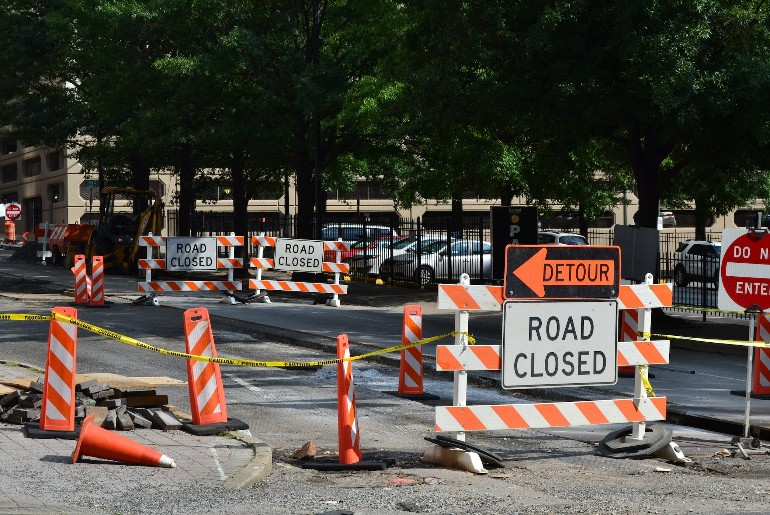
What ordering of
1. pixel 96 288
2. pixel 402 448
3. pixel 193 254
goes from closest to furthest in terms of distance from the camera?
1. pixel 402 448
2. pixel 96 288
3. pixel 193 254

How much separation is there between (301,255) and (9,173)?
249 ft

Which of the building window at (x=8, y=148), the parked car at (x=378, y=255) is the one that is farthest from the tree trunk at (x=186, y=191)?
the building window at (x=8, y=148)

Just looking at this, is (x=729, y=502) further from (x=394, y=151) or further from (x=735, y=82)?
(x=394, y=151)

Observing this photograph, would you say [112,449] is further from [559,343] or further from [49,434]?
[559,343]

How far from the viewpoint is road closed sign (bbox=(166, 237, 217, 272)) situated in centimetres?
2553

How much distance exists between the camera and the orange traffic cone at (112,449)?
28.7 ft

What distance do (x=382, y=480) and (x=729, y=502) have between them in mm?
2499

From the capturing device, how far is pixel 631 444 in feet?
32.4

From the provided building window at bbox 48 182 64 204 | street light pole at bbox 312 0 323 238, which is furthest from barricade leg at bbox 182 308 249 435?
building window at bbox 48 182 64 204

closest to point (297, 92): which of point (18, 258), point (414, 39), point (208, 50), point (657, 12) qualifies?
point (208, 50)

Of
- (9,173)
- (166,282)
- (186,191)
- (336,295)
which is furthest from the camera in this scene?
(9,173)

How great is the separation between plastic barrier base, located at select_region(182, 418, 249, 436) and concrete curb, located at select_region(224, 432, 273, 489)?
395 mm

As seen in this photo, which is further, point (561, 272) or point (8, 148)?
point (8, 148)

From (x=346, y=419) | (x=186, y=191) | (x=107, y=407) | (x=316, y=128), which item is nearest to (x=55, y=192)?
(x=186, y=191)
